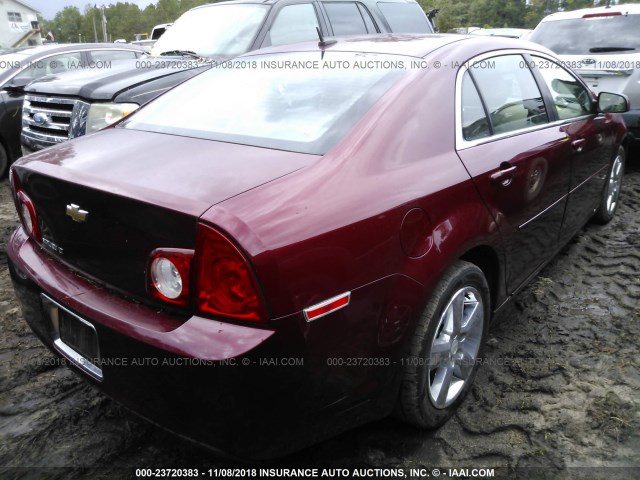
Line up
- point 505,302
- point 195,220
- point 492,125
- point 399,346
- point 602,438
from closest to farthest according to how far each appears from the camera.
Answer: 1. point 195,220
2. point 399,346
3. point 602,438
4. point 492,125
5. point 505,302

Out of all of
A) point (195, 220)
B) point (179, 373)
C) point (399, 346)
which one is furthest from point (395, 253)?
point (179, 373)

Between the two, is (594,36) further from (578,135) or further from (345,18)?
(578,135)

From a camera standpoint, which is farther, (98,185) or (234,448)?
(98,185)

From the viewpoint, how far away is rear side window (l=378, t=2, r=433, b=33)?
21.8 feet

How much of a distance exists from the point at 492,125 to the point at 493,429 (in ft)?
4.53

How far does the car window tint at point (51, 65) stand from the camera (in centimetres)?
673

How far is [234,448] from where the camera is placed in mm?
1760

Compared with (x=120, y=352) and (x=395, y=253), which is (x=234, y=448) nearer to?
(x=120, y=352)

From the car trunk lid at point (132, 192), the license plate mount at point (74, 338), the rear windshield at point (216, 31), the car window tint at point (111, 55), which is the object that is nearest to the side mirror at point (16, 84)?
the car window tint at point (111, 55)

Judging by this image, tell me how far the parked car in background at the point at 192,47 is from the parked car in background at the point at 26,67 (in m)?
0.68

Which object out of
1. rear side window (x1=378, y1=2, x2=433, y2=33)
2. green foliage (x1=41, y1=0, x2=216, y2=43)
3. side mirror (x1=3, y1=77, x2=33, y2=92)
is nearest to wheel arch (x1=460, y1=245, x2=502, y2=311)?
rear side window (x1=378, y1=2, x2=433, y2=33)

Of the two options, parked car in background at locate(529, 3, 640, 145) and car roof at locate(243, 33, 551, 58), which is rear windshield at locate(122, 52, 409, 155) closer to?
car roof at locate(243, 33, 551, 58)

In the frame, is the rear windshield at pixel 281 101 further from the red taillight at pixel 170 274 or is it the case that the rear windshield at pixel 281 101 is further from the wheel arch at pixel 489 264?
the wheel arch at pixel 489 264

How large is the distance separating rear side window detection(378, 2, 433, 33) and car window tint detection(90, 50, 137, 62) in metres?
3.38
